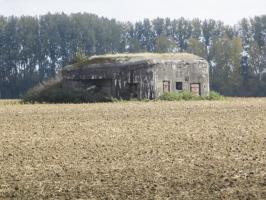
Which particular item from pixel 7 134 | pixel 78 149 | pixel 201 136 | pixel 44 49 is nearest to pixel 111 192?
pixel 78 149

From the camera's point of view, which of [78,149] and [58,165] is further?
[78,149]

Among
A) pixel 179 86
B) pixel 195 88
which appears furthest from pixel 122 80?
pixel 195 88

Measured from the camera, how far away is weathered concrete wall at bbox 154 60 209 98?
43.9 metres

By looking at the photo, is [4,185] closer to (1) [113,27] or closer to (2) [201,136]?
(2) [201,136]

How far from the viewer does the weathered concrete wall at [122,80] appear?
4312 cm

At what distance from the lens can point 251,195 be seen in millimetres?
9047

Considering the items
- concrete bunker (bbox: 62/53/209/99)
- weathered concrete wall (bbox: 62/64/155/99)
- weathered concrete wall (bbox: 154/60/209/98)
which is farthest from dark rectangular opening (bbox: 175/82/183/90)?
weathered concrete wall (bbox: 62/64/155/99)

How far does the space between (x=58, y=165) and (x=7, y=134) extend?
20.7 ft

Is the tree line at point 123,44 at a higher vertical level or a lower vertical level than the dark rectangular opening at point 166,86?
higher

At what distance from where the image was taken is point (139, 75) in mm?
43219

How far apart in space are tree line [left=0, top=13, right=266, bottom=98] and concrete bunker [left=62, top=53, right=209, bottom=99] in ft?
86.3

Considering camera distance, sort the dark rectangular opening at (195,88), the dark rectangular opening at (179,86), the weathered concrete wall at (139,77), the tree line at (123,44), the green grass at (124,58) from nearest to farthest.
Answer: the weathered concrete wall at (139,77) < the green grass at (124,58) < the dark rectangular opening at (179,86) < the dark rectangular opening at (195,88) < the tree line at (123,44)

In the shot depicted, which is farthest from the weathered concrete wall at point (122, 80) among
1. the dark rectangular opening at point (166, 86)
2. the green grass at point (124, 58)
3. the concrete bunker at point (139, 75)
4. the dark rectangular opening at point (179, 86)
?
the dark rectangular opening at point (179, 86)

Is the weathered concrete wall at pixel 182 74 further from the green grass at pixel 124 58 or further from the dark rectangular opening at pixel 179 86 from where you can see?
the green grass at pixel 124 58
